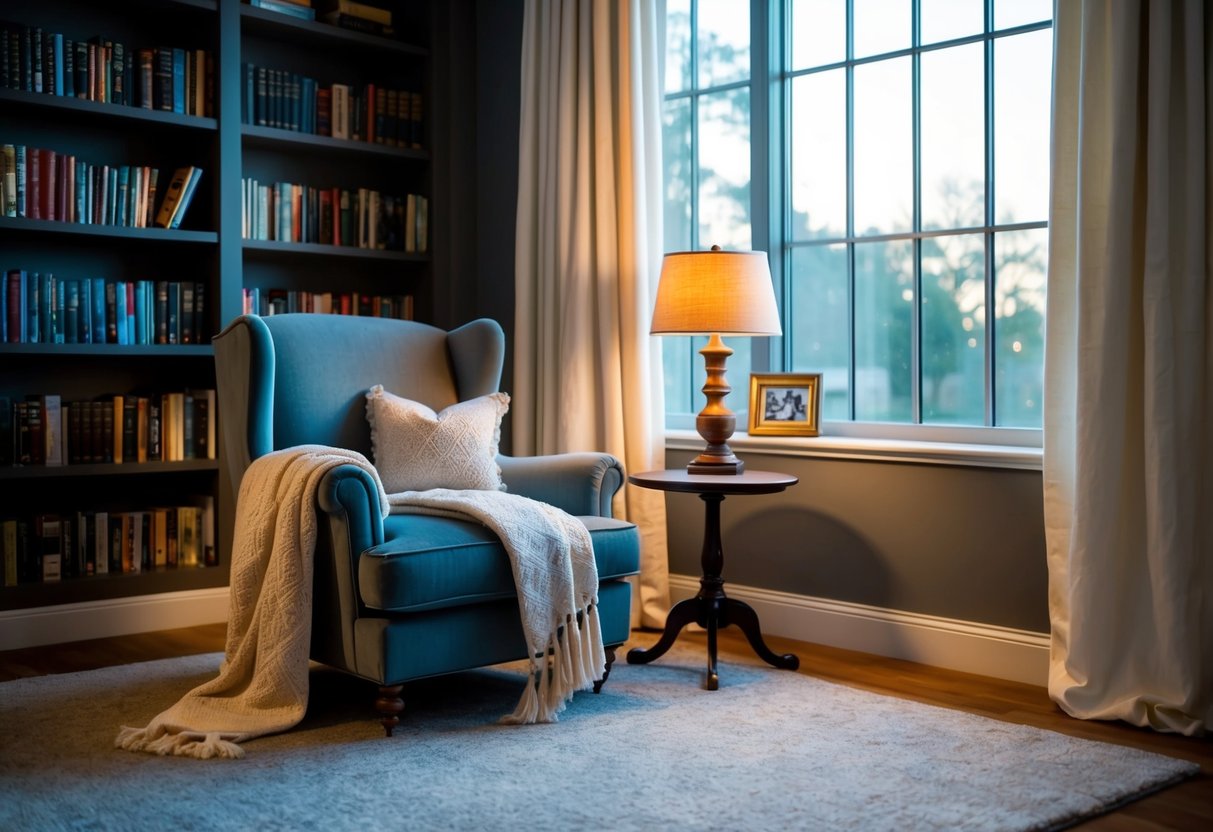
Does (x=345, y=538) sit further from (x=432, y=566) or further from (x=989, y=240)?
(x=989, y=240)

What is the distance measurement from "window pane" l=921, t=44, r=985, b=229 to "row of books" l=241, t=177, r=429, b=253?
1992 millimetres

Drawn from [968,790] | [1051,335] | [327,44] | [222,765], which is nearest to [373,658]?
[222,765]

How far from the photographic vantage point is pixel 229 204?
408 cm

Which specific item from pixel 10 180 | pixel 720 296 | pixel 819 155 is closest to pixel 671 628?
pixel 720 296

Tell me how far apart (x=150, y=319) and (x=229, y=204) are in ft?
1.52

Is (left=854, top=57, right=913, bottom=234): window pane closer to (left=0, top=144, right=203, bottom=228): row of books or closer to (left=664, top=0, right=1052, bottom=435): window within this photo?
(left=664, top=0, right=1052, bottom=435): window

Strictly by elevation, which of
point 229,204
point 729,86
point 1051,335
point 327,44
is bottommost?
point 1051,335

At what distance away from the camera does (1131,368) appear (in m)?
2.90

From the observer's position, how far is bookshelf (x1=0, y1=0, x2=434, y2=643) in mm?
3847

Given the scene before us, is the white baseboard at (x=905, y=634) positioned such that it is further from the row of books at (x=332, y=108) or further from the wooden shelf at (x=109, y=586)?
the row of books at (x=332, y=108)

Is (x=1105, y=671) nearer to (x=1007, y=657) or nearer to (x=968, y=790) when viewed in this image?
(x=1007, y=657)

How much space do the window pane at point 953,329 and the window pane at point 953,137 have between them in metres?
0.08

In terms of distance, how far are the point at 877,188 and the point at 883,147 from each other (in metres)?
0.12

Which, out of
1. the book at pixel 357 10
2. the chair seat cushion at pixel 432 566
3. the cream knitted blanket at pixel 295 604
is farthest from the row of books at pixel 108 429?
the book at pixel 357 10
